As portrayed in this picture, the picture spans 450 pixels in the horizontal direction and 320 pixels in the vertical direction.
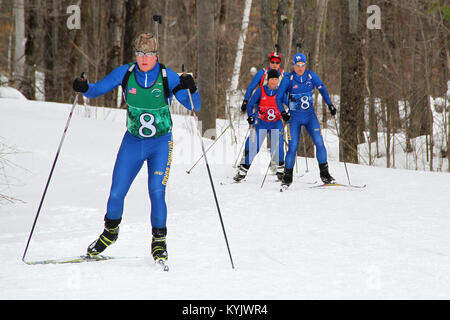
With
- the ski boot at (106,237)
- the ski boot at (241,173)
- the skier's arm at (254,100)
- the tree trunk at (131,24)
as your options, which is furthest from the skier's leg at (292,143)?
the tree trunk at (131,24)

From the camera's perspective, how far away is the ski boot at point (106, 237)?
459 centimetres

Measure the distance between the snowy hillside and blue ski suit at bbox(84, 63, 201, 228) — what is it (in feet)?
1.55

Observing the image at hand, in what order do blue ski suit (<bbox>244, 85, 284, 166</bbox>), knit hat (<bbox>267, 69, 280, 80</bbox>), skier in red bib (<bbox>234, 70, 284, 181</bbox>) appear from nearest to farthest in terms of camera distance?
1. knit hat (<bbox>267, 69, 280, 80</bbox>)
2. skier in red bib (<bbox>234, 70, 284, 181</bbox>)
3. blue ski suit (<bbox>244, 85, 284, 166</bbox>)

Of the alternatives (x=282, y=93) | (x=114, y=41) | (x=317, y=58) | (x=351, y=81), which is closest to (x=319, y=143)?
(x=282, y=93)

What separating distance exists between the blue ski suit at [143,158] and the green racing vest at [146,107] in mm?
37

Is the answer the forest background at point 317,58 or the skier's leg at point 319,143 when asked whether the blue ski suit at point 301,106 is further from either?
the forest background at point 317,58

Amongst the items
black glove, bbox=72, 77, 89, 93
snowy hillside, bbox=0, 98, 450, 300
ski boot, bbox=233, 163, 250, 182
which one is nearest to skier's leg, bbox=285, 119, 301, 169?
snowy hillside, bbox=0, 98, 450, 300

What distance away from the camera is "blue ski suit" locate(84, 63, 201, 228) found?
14.8ft

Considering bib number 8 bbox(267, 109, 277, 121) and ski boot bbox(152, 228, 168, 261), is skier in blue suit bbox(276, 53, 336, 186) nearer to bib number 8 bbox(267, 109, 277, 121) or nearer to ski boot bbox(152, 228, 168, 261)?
bib number 8 bbox(267, 109, 277, 121)

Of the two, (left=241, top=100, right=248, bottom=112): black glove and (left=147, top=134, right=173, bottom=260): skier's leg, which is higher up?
(left=241, top=100, right=248, bottom=112): black glove
